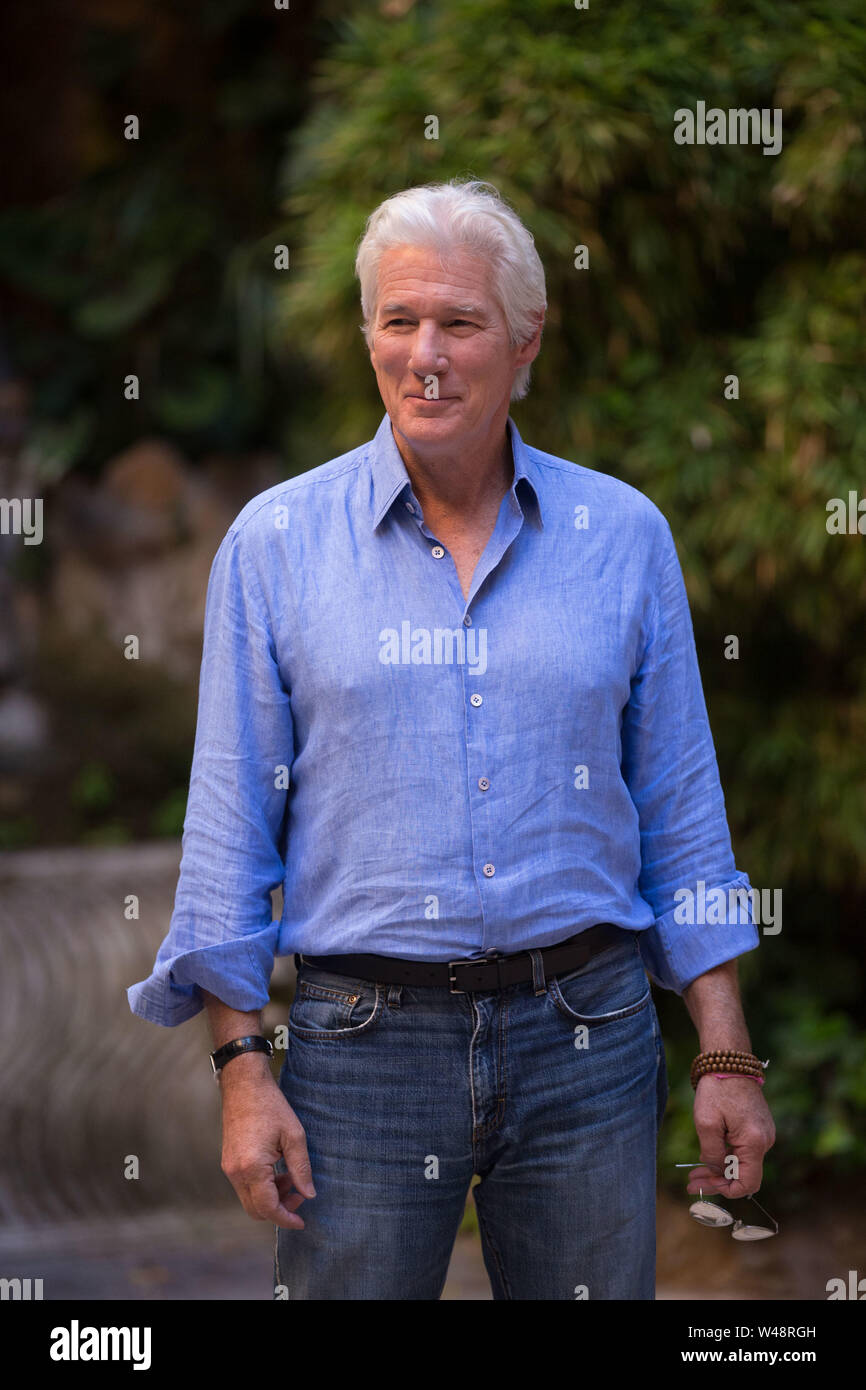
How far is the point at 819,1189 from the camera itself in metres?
3.51

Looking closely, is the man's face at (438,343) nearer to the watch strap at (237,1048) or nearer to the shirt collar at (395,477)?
the shirt collar at (395,477)

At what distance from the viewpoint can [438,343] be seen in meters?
1.44

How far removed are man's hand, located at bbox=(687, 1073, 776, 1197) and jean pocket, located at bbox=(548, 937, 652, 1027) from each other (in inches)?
4.7

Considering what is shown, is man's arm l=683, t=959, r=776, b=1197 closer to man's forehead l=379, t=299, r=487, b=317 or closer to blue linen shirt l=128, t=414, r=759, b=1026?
blue linen shirt l=128, t=414, r=759, b=1026

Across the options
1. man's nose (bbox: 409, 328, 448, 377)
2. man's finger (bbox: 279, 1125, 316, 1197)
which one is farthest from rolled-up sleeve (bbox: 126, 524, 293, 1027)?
man's nose (bbox: 409, 328, 448, 377)

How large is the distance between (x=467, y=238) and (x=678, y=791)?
0.60 metres

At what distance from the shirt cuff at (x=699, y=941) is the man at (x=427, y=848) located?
0.07 metres

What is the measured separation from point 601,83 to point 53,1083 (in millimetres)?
2718

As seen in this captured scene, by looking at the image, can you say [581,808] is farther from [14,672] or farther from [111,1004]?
[14,672]

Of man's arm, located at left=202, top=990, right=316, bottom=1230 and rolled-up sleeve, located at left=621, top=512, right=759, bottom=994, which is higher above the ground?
rolled-up sleeve, located at left=621, top=512, right=759, bottom=994

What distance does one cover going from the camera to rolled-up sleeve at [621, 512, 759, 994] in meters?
1.55

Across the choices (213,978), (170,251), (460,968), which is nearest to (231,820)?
(213,978)
